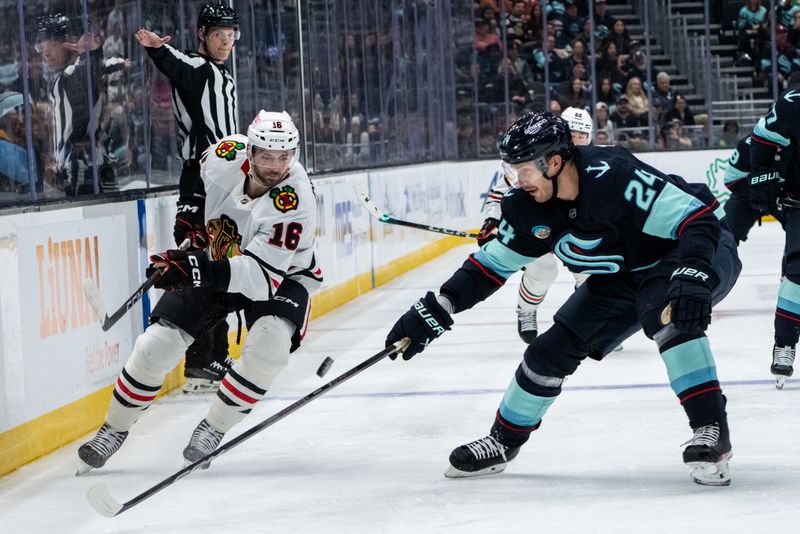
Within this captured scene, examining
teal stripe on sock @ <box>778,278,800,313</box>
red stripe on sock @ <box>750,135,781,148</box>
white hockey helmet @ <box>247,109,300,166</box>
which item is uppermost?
white hockey helmet @ <box>247,109,300,166</box>

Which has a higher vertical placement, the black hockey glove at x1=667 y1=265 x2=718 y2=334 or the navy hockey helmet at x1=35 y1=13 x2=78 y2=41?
the navy hockey helmet at x1=35 y1=13 x2=78 y2=41

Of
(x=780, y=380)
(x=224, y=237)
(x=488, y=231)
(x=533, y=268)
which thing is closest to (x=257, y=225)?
(x=224, y=237)

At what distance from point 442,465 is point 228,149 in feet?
3.72

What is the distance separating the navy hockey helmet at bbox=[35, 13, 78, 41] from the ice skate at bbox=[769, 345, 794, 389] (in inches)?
105

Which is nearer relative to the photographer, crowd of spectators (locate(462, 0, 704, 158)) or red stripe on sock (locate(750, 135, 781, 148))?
red stripe on sock (locate(750, 135, 781, 148))

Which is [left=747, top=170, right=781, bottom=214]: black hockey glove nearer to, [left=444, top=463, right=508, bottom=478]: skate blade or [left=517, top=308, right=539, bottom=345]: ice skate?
[left=517, top=308, right=539, bottom=345]: ice skate

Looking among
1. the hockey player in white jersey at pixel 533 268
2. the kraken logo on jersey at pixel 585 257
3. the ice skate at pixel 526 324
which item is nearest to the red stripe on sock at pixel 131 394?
the kraken logo on jersey at pixel 585 257

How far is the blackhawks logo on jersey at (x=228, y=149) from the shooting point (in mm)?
3812

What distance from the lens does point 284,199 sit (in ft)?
11.7

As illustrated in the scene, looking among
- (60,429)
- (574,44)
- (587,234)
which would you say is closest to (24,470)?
(60,429)

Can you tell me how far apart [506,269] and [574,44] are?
10.7 m

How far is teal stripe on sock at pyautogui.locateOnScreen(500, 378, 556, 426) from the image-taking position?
3287 millimetres

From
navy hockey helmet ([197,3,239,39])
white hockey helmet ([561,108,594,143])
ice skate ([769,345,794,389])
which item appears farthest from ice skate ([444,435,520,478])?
white hockey helmet ([561,108,594,143])

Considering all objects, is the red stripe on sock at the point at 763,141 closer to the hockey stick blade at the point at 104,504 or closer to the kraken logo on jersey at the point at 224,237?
the kraken logo on jersey at the point at 224,237
